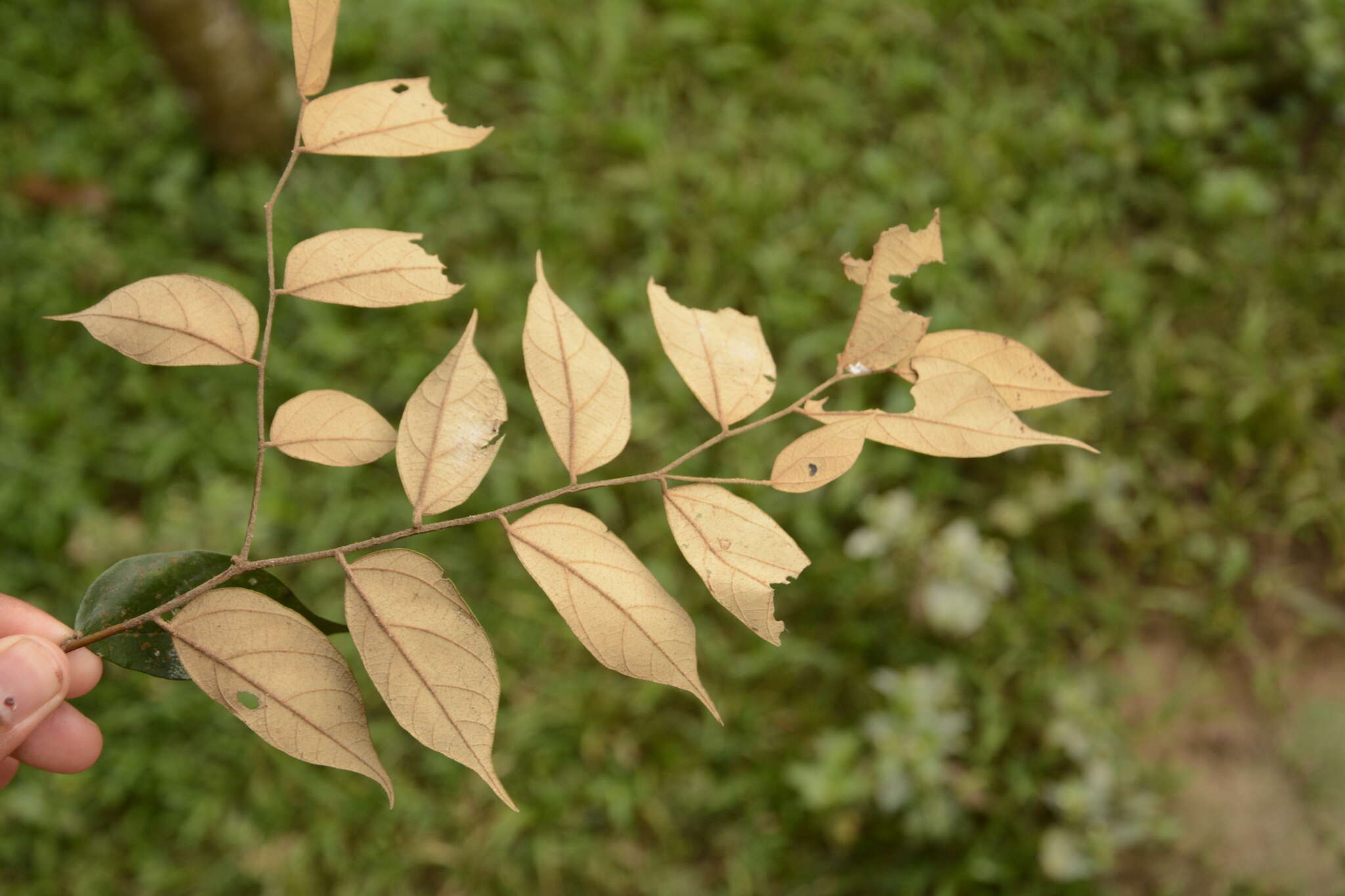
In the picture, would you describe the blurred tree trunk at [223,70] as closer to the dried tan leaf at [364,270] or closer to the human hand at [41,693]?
the human hand at [41,693]

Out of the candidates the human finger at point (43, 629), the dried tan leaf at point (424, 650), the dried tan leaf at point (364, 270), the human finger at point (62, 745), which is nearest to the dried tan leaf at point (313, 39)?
the dried tan leaf at point (364, 270)

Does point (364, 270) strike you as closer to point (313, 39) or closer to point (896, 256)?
point (313, 39)

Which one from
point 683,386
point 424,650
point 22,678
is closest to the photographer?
point 424,650

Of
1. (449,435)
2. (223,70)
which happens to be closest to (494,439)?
(449,435)

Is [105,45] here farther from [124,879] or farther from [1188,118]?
[1188,118]

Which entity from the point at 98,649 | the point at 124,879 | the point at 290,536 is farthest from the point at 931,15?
the point at 124,879

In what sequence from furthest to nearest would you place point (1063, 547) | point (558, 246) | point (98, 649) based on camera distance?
point (558, 246), point (1063, 547), point (98, 649)
